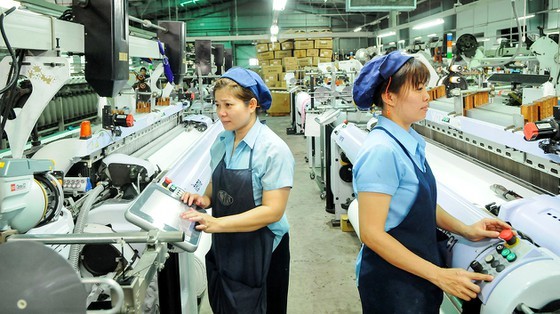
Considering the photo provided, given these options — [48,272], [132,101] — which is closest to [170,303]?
[48,272]

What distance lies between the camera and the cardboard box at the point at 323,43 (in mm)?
14031

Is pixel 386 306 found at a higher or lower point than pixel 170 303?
higher

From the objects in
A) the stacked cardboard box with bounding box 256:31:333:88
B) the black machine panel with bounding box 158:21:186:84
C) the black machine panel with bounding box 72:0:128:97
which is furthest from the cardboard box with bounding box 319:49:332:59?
the black machine panel with bounding box 72:0:128:97

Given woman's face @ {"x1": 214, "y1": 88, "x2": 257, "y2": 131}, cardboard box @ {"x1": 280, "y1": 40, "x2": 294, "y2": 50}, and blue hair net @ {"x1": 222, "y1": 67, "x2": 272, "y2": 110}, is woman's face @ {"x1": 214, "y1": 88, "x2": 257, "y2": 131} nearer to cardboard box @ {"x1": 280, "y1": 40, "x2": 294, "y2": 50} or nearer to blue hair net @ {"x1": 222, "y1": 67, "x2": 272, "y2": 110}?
blue hair net @ {"x1": 222, "y1": 67, "x2": 272, "y2": 110}

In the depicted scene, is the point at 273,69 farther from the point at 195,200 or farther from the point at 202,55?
the point at 195,200

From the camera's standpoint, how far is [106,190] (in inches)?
101

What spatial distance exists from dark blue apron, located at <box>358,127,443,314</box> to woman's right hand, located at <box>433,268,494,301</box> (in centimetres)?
13

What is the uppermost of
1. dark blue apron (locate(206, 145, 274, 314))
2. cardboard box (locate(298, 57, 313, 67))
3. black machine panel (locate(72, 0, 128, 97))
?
cardboard box (locate(298, 57, 313, 67))

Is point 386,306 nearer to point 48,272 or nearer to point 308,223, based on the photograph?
point 48,272

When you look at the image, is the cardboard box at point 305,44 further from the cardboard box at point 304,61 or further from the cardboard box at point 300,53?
the cardboard box at point 304,61

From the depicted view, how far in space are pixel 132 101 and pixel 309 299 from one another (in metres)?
2.49

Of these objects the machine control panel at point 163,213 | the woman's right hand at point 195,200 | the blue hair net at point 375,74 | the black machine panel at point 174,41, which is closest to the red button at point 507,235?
the blue hair net at point 375,74

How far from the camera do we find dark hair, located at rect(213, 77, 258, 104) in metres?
1.66

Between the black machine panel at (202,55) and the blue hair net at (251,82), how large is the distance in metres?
4.72
